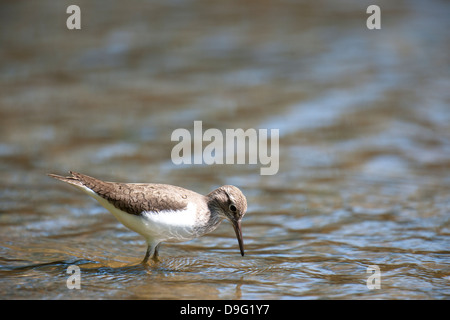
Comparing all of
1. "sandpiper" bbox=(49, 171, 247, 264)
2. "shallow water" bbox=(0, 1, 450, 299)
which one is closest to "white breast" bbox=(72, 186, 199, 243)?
"sandpiper" bbox=(49, 171, 247, 264)

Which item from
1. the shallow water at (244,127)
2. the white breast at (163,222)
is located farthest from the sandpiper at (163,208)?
the shallow water at (244,127)

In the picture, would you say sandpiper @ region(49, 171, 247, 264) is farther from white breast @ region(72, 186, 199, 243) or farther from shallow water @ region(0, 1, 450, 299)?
shallow water @ region(0, 1, 450, 299)

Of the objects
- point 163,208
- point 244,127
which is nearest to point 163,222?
point 163,208

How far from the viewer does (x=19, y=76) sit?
1489 centimetres

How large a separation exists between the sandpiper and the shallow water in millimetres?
405

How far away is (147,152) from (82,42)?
6.92m

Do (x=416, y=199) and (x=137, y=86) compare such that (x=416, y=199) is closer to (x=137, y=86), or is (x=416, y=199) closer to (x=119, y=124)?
(x=119, y=124)

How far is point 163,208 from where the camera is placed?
634cm

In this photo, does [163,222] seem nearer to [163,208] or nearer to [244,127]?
[163,208]

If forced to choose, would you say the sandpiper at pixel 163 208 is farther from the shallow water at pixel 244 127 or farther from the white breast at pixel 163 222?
the shallow water at pixel 244 127

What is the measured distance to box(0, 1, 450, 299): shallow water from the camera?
21.3 ft

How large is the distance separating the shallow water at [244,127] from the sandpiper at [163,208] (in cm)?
40

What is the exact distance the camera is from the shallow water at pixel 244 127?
6496 mm
